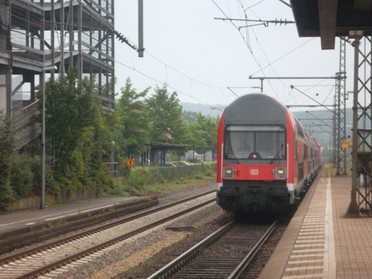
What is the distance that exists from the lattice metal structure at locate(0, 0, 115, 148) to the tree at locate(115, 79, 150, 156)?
173 centimetres

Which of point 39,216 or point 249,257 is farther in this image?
point 39,216

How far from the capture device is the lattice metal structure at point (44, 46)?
3058 cm

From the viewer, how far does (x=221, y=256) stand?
13477mm

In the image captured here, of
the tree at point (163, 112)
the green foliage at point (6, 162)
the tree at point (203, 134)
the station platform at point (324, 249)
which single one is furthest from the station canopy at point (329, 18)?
the tree at point (203, 134)

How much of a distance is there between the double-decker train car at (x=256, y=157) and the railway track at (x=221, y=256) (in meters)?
0.86

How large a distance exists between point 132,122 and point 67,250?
32.5m

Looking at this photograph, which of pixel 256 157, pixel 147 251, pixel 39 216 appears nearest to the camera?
pixel 147 251

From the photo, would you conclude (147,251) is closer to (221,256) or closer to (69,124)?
(221,256)

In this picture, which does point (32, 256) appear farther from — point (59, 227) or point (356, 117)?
point (356, 117)

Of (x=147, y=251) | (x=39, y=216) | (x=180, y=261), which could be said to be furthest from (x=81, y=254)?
(x=39, y=216)

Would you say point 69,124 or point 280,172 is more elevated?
point 69,124

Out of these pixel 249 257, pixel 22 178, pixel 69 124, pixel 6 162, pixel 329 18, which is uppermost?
pixel 329 18

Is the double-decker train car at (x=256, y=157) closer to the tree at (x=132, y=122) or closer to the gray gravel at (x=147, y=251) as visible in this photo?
the gray gravel at (x=147, y=251)

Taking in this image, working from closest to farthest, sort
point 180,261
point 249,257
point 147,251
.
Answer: point 180,261 → point 249,257 → point 147,251
